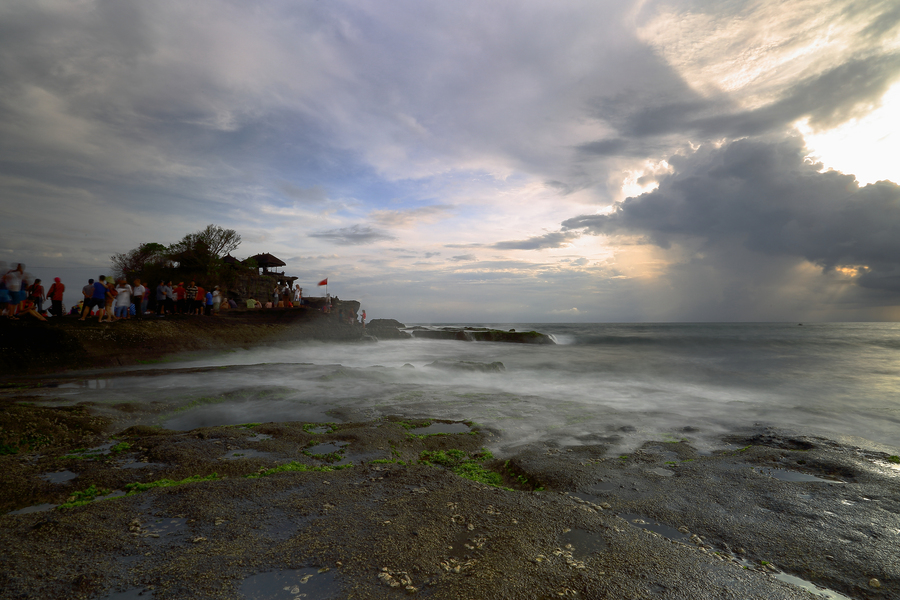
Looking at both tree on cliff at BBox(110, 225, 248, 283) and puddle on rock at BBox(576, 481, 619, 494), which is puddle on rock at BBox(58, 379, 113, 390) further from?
tree on cliff at BBox(110, 225, 248, 283)

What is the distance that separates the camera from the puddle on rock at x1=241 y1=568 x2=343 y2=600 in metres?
2.36

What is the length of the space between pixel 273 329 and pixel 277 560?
20432 millimetres

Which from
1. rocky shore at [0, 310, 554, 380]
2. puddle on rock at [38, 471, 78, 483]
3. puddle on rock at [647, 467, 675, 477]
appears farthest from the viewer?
rocky shore at [0, 310, 554, 380]

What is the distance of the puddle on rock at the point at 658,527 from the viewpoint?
3352mm

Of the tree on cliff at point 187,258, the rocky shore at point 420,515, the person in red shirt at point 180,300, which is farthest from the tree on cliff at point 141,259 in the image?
the rocky shore at point 420,515

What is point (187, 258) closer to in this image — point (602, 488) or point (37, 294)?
point (37, 294)

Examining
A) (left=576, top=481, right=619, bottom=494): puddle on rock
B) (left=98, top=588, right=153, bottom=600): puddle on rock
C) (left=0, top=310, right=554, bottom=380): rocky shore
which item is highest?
(left=0, top=310, right=554, bottom=380): rocky shore

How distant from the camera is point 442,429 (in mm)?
6852

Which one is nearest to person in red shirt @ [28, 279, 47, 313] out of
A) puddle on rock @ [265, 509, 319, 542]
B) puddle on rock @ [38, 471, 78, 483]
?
puddle on rock @ [38, 471, 78, 483]

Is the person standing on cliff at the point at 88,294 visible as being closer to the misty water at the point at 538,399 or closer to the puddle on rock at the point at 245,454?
the misty water at the point at 538,399

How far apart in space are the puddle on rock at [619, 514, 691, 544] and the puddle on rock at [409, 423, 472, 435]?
11.1 ft

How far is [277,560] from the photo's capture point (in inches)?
106

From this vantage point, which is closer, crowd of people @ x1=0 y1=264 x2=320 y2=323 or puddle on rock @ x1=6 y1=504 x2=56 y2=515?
puddle on rock @ x1=6 y1=504 x2=56 y2=515

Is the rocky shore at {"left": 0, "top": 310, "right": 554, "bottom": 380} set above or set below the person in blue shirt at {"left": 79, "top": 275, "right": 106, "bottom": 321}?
below
